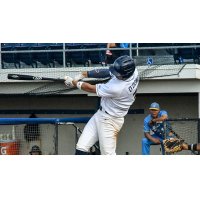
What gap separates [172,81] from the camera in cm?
959

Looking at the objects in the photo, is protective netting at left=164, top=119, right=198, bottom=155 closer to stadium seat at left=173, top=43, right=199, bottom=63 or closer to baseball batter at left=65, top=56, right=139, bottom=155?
stadium seat at left=173, top=43, right=199, bottom=63

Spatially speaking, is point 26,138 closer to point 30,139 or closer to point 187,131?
point 30,139

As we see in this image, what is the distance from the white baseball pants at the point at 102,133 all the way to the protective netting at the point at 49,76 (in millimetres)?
3294

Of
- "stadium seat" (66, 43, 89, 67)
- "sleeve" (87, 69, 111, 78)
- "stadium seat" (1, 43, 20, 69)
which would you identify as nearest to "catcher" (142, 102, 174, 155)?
"sleeve" (87, 69, 111, 78)

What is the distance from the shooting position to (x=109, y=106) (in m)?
5.21

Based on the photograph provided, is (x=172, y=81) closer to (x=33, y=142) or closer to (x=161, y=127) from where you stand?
(x=161, y=127)

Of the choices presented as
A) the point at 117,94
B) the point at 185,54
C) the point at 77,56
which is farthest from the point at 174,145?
the point at 77,56

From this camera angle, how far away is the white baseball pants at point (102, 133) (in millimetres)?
5215

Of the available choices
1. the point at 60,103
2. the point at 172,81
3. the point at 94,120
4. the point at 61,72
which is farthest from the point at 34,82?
the point at 94,120

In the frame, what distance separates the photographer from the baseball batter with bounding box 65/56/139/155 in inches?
197

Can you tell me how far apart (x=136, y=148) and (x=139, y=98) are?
1.51 metres

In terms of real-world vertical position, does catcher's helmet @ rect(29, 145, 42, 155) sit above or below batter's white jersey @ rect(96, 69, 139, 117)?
below

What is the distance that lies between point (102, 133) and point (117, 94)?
1.96 ft

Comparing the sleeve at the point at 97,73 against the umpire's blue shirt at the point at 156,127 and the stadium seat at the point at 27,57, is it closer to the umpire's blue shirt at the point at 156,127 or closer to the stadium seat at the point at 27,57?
the umpire's blue shirt at the point at 156,127
